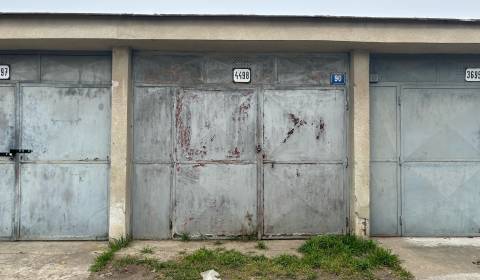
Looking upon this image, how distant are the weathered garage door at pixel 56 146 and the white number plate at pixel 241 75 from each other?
1.90 metres

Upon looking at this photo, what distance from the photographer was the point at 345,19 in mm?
5516

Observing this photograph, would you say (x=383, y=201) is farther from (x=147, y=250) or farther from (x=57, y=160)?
(x=57, y=160)

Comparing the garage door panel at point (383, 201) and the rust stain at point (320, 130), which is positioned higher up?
the rust stain at point (320, 130)

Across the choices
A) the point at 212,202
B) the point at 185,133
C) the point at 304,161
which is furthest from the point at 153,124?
the point at 304,161

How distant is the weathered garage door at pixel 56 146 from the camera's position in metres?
6.02

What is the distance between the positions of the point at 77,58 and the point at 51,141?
130 centimetres

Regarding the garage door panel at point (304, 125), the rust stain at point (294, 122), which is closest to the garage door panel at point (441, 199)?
the garage door panel at point (304, 125)

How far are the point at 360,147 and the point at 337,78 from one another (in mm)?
1099

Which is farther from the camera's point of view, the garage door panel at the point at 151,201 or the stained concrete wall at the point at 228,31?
the garage door panel at the point at 151,201

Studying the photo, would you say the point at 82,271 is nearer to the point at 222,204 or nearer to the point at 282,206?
the point at 222,204

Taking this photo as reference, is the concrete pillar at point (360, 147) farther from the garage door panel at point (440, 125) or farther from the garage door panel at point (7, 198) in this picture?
the garage door panel at point (7, 198)

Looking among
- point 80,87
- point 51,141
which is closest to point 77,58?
point 80,87

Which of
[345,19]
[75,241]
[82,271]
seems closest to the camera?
[82,271]

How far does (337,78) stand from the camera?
6.18 meters
